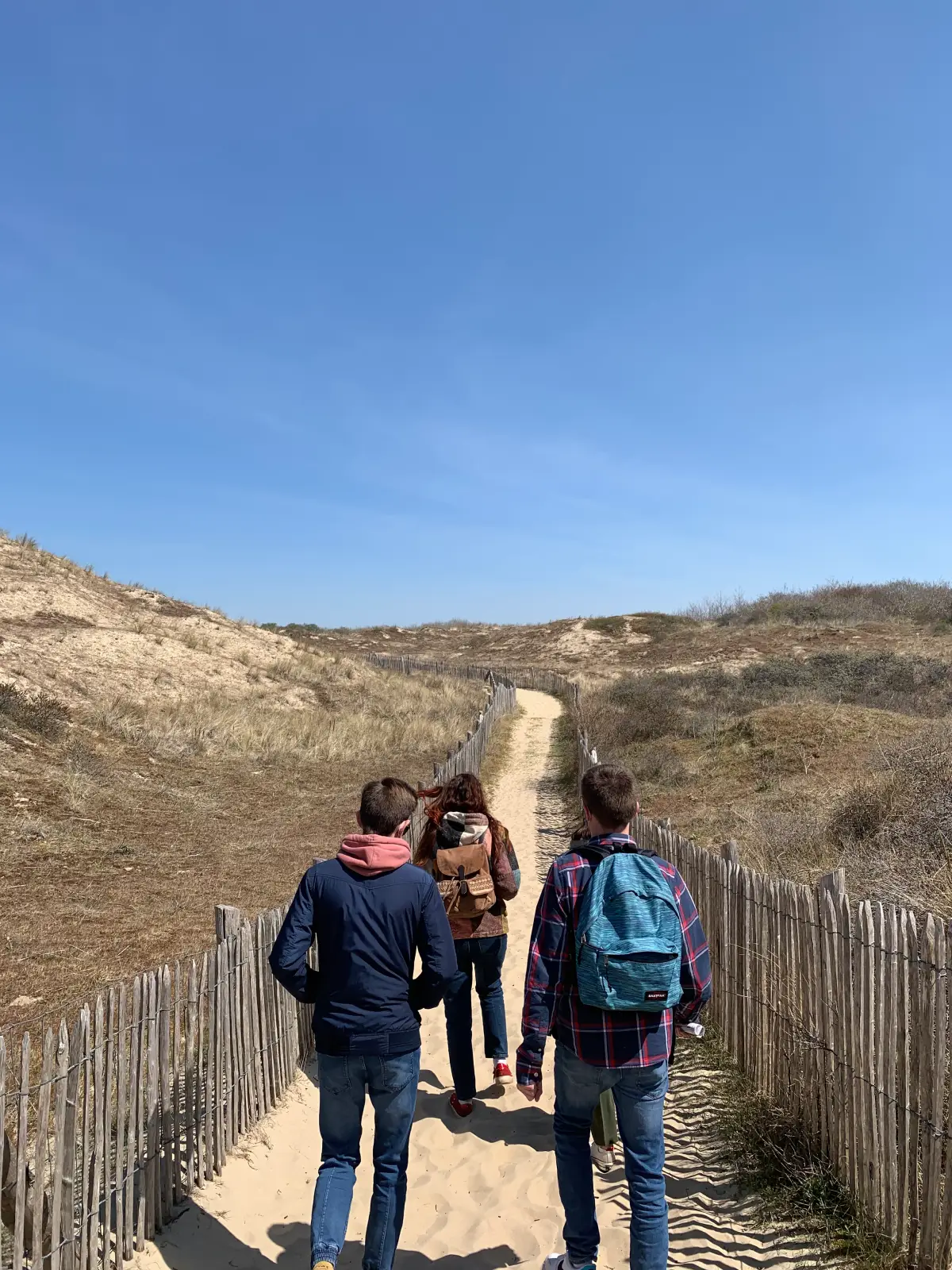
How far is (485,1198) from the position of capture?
3.73 metres

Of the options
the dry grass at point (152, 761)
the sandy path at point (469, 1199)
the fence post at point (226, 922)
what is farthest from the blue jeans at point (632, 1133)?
the dry grass at point (152, 761)

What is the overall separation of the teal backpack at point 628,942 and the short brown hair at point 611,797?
161 millimetres

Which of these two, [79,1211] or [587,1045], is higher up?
[587,1045]

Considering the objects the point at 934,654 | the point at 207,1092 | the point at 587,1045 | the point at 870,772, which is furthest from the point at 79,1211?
the point at 934,654

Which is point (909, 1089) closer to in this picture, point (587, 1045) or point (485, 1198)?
point (587, 1045)

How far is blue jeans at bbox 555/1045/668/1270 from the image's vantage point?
Answer: 2639 mm

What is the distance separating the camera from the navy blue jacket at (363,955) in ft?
9.12

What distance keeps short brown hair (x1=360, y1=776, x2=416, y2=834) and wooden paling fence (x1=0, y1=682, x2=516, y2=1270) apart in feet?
3.68

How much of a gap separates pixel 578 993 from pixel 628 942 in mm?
280

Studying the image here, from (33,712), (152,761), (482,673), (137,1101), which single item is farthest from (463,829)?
(482,673)

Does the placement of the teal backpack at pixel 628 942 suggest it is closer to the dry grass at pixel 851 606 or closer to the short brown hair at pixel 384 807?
the short brown hair at pixel 384 807

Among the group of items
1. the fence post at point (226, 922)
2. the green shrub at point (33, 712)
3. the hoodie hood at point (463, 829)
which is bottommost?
the fence post at point (226, 922)

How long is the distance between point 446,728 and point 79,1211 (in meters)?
17.5

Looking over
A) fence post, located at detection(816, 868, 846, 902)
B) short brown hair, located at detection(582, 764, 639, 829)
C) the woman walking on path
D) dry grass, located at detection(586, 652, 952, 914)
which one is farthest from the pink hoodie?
dry grass, located at detection(586, 652, 952, 914)
